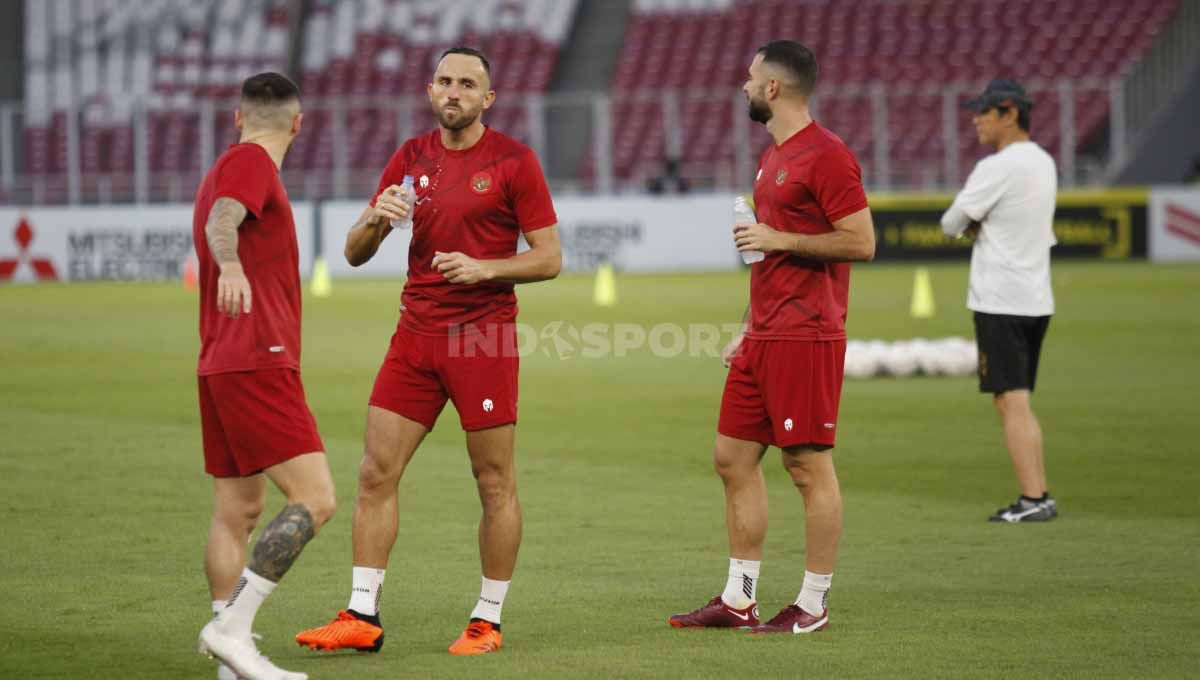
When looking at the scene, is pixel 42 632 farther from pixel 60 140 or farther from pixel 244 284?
pixel 60 140

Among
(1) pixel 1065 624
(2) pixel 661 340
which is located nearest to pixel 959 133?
(2) pixel 661 340

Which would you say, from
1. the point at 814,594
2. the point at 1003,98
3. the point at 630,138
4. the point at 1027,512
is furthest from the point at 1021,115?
the point at 630,138

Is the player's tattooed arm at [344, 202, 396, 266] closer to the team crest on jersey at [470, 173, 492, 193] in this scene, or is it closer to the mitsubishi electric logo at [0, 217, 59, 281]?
the team crest on jersey at [470, 173, 492, 193]

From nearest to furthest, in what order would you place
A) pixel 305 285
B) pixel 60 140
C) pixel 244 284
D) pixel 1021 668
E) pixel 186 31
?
pixel 244 284 → pixel 1021 668 → pixel 305 285 → pixel 60 140 → pixel 186 31

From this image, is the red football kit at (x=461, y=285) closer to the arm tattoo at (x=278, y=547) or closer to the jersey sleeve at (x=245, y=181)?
the jersey sleeve at (x=245, y=181)

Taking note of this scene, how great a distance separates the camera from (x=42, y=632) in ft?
22.5

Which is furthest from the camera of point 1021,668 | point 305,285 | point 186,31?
point 186,31

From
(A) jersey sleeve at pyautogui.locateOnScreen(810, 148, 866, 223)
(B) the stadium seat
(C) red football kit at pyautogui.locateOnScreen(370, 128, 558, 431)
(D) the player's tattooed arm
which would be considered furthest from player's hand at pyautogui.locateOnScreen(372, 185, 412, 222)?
(B) the stadium seat

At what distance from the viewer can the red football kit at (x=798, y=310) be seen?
23.0 ft

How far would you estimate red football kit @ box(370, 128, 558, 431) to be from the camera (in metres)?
6.68

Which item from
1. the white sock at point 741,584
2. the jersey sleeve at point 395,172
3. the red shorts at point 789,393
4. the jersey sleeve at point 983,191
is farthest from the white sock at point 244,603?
the jersey sleeve at point 983,191

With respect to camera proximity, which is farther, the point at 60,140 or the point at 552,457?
the point at 60,140

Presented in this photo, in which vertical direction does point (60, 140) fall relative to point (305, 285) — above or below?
above

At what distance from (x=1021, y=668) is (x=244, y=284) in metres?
2.99
